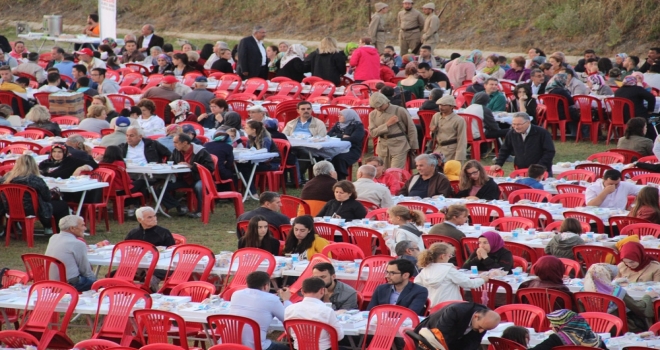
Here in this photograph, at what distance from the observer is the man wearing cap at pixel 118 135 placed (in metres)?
14.4

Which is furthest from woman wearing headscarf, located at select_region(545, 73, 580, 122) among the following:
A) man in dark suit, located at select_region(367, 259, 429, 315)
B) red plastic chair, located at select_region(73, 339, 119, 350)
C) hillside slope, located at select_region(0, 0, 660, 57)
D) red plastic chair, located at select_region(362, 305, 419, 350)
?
hillside slope, located at select_region(0, 0, 660, 57)

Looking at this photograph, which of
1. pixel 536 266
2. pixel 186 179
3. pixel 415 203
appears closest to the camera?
pixel 536 266

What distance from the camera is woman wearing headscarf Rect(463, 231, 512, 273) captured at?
9703 mm

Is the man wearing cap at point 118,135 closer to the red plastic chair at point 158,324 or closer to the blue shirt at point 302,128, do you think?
the blue shirt at point 302,128

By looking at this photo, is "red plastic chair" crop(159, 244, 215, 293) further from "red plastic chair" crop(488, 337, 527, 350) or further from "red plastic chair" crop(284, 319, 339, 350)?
"red plastic chair" crop(488, 337, 527, 350)

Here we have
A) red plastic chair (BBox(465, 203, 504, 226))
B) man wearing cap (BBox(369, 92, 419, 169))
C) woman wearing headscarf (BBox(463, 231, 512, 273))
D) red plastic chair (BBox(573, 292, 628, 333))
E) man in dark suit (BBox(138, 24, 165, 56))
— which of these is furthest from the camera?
man in dark suit (BBox(138, 24, 165, 56))

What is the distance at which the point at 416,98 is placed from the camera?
18906 mm

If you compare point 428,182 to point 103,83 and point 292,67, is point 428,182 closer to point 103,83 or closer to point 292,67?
point 103,83

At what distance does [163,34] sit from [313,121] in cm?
2435

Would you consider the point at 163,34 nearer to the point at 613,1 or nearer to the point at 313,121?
the point at 613,1

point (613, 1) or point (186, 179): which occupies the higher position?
point (613, 1)

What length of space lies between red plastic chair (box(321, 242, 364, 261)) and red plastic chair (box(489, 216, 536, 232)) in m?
1.98

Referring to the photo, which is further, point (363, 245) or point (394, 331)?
point (363, 245)

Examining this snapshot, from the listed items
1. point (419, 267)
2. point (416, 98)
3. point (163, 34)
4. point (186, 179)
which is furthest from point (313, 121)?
point (163, 34)
